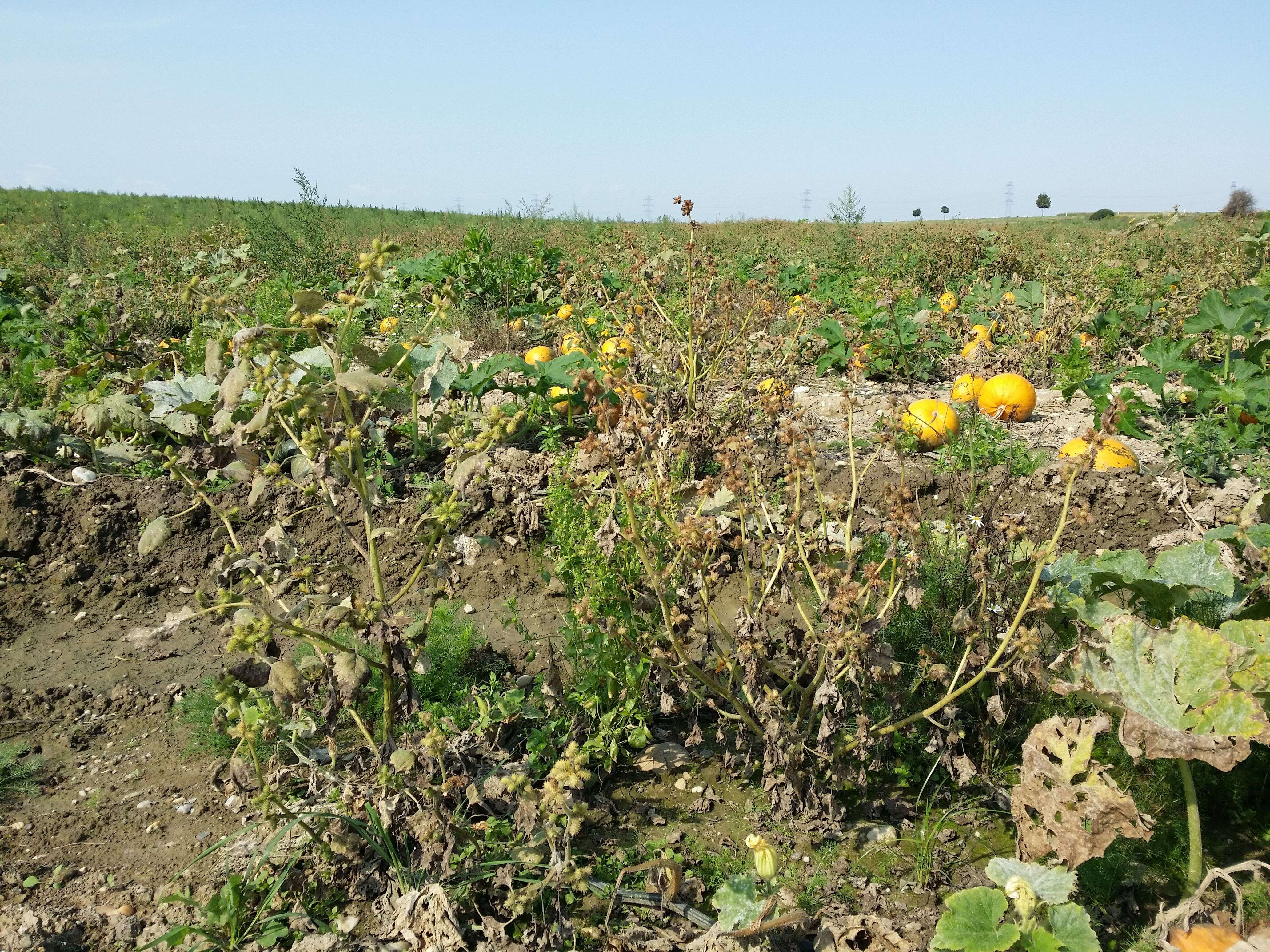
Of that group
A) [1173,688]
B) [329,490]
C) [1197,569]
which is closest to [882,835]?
[1173,688]

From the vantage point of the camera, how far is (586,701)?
8.84 ft

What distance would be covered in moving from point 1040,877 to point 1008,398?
12.9 ft

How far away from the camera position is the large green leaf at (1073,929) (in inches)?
70.2

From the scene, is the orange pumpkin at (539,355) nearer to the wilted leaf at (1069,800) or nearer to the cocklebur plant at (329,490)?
the cocklebur plant at (329,490)

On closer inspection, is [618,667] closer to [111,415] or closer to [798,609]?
[798,609]

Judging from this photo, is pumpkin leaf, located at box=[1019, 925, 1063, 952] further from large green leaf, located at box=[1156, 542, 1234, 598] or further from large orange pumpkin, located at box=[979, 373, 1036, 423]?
large orange pumpkin, located at box=[979, 373, 1036, 423]

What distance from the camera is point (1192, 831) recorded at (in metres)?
2.06

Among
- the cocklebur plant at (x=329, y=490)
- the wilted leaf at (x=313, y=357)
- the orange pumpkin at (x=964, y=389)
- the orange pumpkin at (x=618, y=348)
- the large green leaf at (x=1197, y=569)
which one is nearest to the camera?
the cocklebur plant at (x=329, y=490)

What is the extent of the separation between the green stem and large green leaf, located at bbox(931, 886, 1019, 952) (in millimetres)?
555

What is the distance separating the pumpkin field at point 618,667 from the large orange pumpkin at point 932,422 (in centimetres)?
11

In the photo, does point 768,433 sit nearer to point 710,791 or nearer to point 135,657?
point 710,791

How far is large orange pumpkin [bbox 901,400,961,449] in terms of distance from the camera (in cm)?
480

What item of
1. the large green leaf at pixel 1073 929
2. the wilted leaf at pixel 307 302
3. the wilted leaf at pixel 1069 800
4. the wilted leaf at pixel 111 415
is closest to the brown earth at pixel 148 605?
the wilted leaf at pixel 111 415

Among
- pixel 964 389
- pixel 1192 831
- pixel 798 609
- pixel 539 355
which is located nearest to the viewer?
pixel 1192 831
